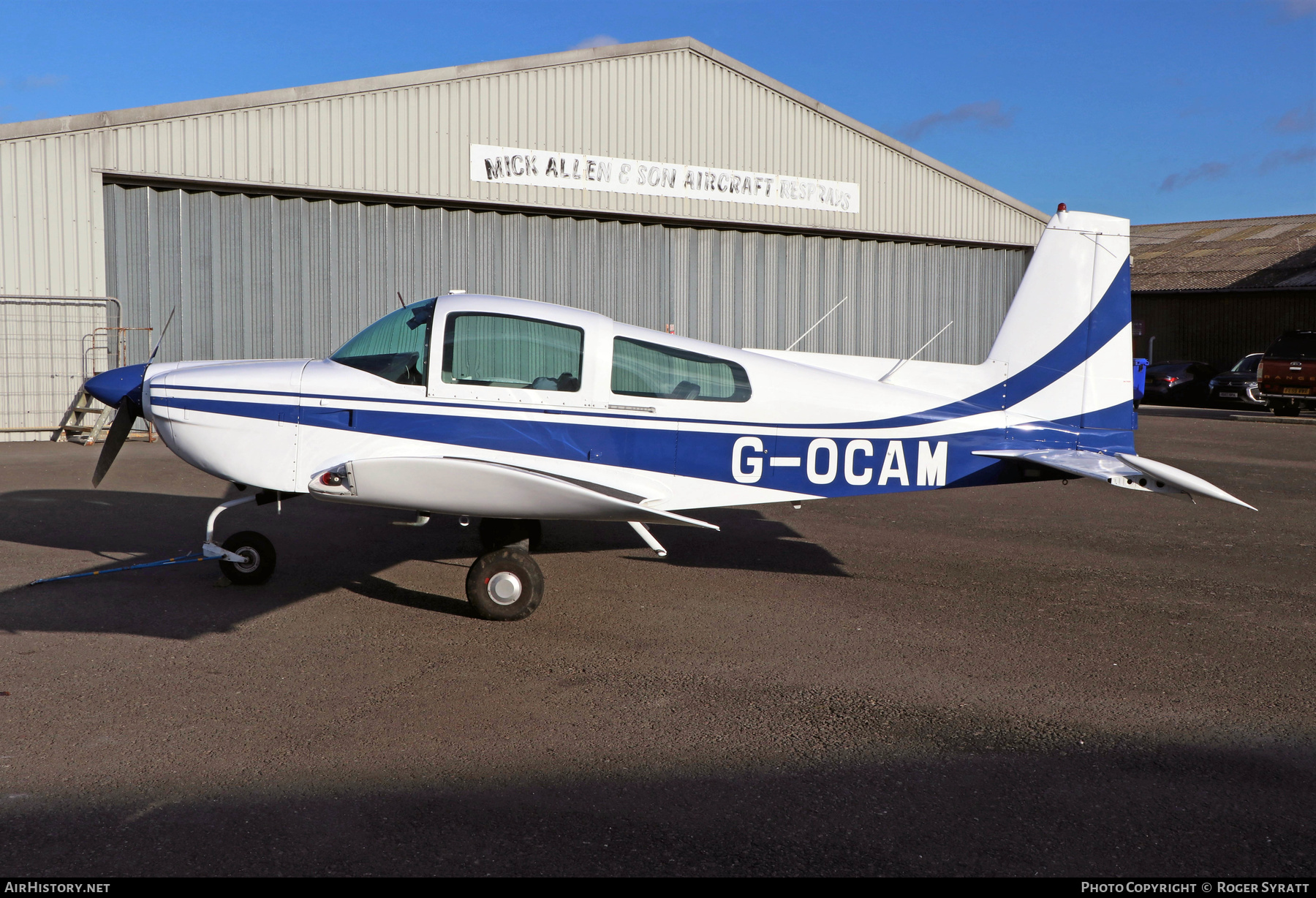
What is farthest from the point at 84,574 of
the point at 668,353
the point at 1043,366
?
the point at 1043,366

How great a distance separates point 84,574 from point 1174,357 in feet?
130

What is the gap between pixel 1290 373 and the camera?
23.8 metres

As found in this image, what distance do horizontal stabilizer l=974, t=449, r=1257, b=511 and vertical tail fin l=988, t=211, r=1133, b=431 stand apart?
0.36 meters

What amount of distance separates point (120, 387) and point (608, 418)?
3.34 m

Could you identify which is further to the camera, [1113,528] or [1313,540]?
[1113,528]

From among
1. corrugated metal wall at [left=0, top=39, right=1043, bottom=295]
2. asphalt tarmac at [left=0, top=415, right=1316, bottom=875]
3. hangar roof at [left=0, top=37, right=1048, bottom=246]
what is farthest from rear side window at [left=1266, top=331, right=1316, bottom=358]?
asphalt tarmac at [left=0, top=415, right=1316, bottom=875]

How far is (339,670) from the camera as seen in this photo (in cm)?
507

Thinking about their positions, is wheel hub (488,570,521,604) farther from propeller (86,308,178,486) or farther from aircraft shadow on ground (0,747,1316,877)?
propeller (86,308,178,486)

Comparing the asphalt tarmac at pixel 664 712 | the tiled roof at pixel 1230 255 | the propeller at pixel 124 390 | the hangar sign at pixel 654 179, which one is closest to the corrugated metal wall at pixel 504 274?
the hangar sign at pixel 654 179

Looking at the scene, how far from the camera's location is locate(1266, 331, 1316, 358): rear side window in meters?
23.8

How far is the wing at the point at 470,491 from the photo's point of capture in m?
5.63

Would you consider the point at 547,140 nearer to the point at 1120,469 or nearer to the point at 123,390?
the point at 123,390

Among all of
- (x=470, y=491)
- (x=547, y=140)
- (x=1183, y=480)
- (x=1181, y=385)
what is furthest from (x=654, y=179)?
(x=1181, y=385)

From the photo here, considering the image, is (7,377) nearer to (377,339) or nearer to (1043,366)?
(377,339)
